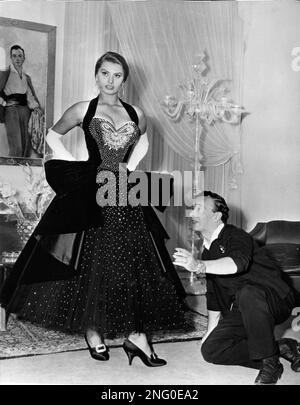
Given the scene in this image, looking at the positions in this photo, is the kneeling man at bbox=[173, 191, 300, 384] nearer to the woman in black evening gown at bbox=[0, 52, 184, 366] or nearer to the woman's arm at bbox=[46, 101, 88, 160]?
the woman in black evening gown at bbox=[0, 52, 184, 366]

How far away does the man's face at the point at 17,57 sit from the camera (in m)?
4.57

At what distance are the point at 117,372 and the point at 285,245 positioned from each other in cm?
208

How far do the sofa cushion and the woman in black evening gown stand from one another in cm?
138

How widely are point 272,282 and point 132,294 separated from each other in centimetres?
67

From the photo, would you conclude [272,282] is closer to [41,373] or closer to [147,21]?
[41,373]

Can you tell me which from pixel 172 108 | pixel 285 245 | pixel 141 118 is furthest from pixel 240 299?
pixel 172 108

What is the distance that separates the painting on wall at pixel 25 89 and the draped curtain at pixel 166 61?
0.65 feet

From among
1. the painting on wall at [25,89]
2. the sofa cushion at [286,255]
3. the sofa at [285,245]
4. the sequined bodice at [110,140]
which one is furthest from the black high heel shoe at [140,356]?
the painting on wall at [25,89]

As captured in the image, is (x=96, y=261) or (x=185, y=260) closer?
(x=185, y=260)

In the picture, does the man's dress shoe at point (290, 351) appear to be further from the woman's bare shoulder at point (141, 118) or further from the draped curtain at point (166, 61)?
the draped curtain at point (166, 61)

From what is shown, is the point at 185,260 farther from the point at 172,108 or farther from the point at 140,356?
the point at 172,108

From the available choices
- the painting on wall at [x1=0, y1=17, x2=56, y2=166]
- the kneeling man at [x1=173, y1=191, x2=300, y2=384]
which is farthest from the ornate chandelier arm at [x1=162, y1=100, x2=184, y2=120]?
the kneeling man at [x1=173, y1=191, x2=300, y2=384]

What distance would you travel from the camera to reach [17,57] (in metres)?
4.58

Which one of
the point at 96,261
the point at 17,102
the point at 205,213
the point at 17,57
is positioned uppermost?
the point at 17,57
